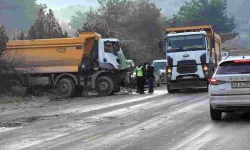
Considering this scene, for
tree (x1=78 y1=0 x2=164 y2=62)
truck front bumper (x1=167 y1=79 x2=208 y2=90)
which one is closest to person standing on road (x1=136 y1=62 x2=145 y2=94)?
truck front bumper (x1=167 y1=79 x2=208 y2=90)

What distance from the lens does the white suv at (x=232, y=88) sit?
11.0m

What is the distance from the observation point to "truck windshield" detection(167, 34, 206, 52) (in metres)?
22.6

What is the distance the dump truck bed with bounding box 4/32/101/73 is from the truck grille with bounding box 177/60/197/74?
499cm

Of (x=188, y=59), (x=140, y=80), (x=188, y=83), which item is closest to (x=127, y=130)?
(x=188, y=59)

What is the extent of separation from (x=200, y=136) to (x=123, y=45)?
28522 mm

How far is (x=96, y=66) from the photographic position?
23.5m

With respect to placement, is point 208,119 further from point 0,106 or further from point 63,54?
point 63,54

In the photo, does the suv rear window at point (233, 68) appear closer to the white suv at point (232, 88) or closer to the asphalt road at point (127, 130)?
the white suv at point (232, 88)

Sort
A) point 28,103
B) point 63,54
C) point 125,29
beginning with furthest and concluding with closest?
1. point 125,29
2. point 63,54
3. point 28,103

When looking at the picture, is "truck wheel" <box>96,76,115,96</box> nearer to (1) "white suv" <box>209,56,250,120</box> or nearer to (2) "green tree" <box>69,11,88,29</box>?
(1) "white suv" <box>209,56,250,120</box>

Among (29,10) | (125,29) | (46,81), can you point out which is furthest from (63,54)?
(29,10)

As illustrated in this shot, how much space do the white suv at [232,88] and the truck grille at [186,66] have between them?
36.4ft

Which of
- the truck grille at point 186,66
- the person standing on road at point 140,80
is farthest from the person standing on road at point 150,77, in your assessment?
the truck grille at point 186,66

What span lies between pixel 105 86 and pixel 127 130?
502 inches
